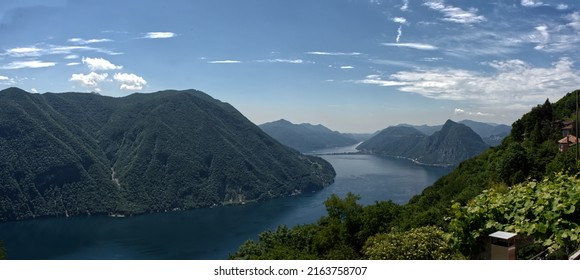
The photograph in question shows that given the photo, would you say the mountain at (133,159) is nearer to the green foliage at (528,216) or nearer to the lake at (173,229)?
the lake at (173,229)

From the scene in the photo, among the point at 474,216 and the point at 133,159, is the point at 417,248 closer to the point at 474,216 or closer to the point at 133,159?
the point at 474,216

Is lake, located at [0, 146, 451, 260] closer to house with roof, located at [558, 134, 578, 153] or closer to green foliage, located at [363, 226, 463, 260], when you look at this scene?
house with roof, located at [558, 134, 578, 153]

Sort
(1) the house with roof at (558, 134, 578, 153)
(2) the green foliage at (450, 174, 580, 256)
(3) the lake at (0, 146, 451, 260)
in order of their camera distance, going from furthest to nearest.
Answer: (3) the lake at (0, 146, 451, 260) < (1) the house with roof at (558, 134, 578, 153) < (2) the green foliage at (450, 174, 580, 256)

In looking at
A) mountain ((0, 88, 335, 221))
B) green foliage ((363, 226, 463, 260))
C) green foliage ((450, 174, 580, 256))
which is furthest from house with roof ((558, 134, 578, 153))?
mountain ((0, 88, 335, 221))

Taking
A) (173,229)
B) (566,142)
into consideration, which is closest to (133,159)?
(173,229)

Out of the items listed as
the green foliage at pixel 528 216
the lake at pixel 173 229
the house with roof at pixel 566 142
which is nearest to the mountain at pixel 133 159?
the lake at pixel 173 229
